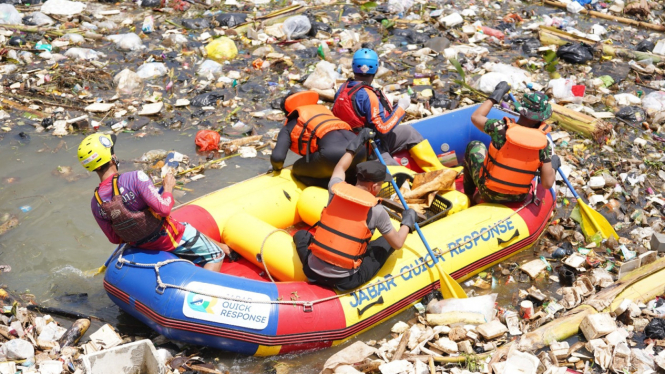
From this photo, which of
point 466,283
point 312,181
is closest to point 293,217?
point 312,181

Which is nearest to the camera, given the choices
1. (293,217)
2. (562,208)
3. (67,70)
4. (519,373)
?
(519,373)

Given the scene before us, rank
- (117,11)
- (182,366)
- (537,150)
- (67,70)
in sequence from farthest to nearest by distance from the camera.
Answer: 1. (117,11)
2. (67,70)
3. (537,150)
4. (182,366)

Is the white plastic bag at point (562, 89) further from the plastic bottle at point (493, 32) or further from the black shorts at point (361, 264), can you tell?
the black shorts at point (361, 264)

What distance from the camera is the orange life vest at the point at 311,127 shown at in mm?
5398

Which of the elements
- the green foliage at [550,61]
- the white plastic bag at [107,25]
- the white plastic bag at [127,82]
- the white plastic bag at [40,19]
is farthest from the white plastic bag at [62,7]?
the green foliage at [550,61]

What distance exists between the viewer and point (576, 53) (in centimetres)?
961

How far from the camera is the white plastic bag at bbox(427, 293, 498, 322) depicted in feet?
15.8

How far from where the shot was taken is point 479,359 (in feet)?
14.2

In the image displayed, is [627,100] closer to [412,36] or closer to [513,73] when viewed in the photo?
[513,73]

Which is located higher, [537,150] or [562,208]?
[537,150]

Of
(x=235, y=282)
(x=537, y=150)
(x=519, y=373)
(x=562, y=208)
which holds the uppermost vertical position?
(x=537, y=150)

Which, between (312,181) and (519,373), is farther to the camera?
(312,181)

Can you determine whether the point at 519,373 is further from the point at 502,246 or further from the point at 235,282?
the point at 235,282

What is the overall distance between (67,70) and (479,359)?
7.07m
